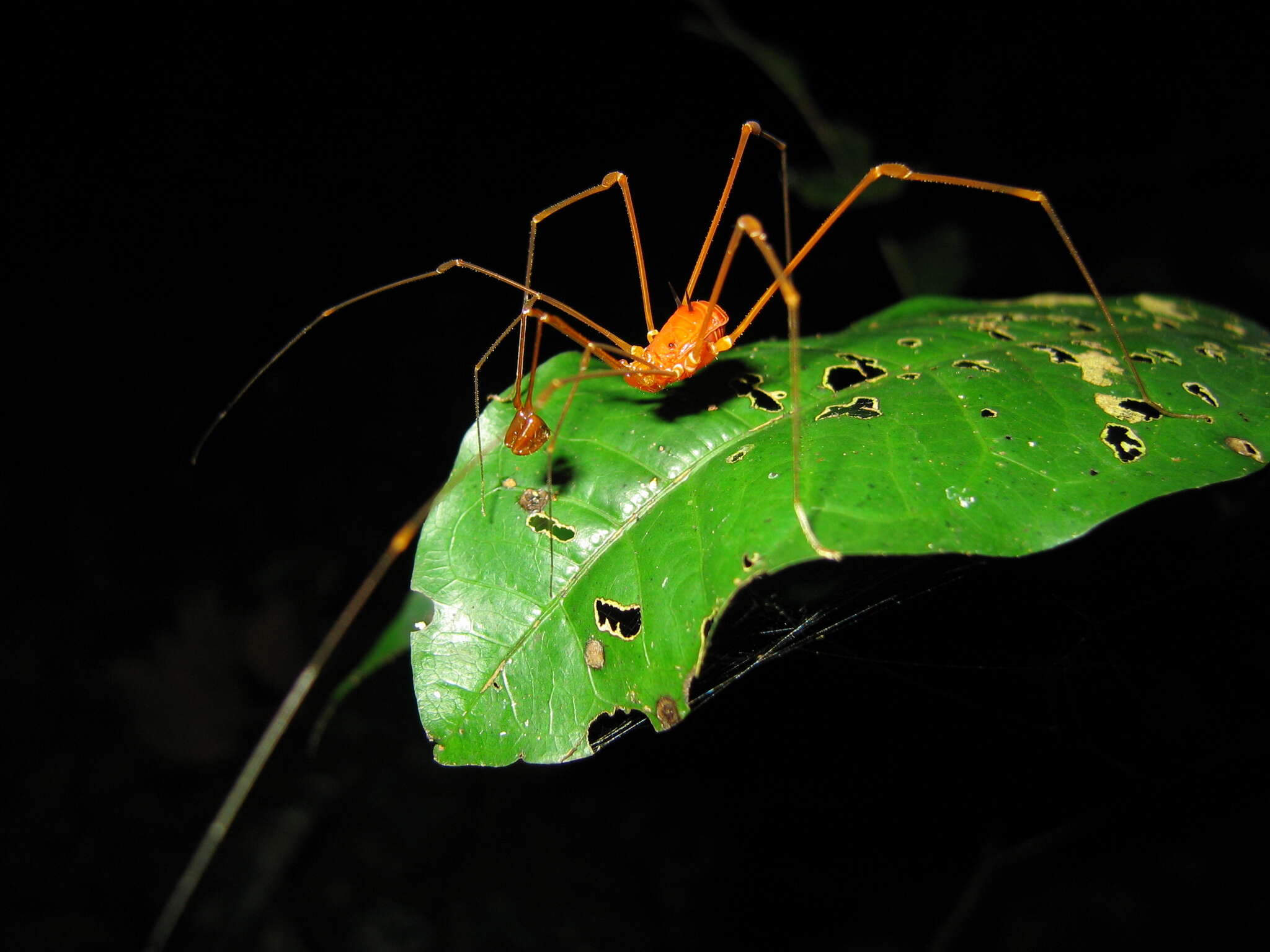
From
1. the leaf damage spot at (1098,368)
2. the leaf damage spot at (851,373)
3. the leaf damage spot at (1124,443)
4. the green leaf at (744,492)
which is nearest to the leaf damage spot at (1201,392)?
the green leaf at (744,492)

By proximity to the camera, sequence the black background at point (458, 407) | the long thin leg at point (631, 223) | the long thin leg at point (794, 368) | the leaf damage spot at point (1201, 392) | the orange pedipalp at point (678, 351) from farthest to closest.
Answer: the black background at point (458, 407) → the long thin leg at point (631, 223) → the orange pedipalp at point (678, 351) → the leaf damage spot at point (1201, 392) → the long thin leg at point (794, 368)

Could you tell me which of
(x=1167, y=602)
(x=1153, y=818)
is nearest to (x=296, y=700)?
(x=1167, y=602)

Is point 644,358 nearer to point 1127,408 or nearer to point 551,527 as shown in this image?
point 551,527

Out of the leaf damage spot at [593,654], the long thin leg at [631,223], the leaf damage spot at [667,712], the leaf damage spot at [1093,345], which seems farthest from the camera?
the long thin leg at [631,223]

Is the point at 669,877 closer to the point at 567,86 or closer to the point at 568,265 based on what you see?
the point at 568,265

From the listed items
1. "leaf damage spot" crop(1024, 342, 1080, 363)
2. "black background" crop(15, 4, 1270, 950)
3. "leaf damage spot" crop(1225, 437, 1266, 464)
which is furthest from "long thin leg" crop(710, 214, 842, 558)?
"black background" crop(15, 4, 1270, 950)

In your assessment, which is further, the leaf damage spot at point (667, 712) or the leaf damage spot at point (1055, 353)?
the leaf damage spot at point (1055, 353)

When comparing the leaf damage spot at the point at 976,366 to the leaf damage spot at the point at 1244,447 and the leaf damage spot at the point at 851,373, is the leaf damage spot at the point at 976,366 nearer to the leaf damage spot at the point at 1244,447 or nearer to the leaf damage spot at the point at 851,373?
the leaf damage spot at the point at 851,373
